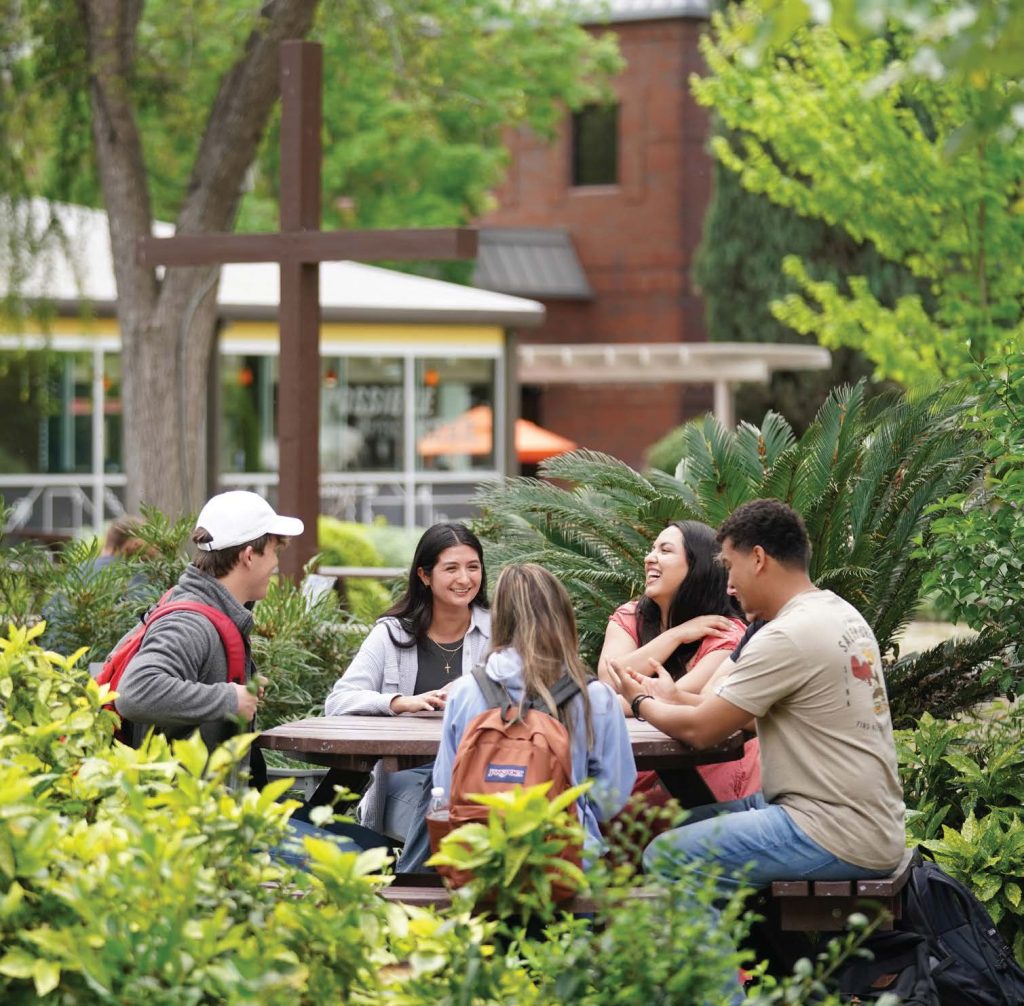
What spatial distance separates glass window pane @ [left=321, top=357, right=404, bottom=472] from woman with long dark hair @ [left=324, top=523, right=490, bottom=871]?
17635 millimetres

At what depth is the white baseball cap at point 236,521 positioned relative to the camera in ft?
17.8

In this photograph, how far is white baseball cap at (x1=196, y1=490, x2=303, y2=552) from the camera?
5.43 metres

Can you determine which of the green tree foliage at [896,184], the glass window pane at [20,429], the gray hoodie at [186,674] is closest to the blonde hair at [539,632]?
the gray hoodie at [186,674]

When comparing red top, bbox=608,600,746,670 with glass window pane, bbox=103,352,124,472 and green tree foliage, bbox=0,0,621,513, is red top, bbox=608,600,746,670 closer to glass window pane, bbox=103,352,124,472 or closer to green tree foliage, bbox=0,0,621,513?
green tree foliage, bbox=0,0,621,513

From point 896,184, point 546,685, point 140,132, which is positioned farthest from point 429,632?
point 140,132

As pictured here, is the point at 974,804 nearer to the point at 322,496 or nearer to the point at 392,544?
the point at 392,544

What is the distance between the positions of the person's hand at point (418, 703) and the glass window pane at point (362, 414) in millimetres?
17999

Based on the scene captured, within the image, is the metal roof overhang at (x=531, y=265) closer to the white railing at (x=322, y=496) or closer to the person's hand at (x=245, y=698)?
the white railing at (x=322, y=496)

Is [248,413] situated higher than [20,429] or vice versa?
[248,413]

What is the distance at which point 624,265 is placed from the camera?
35906 millimetres

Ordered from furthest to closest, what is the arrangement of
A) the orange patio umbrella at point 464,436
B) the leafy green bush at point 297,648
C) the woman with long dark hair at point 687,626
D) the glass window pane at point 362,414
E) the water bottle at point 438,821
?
the orange patio umbrella at point 464,436 → the glass window pane at point 362,414 → the leafy green bush at point 297,648 → the woman with long dark hair at point 687,626 → the water bottle at point 438,821

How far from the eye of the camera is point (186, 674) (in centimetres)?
521

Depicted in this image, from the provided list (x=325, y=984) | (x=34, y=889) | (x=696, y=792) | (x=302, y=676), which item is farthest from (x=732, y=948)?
(x=302, y=676)

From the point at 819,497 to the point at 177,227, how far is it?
7.14 meters
